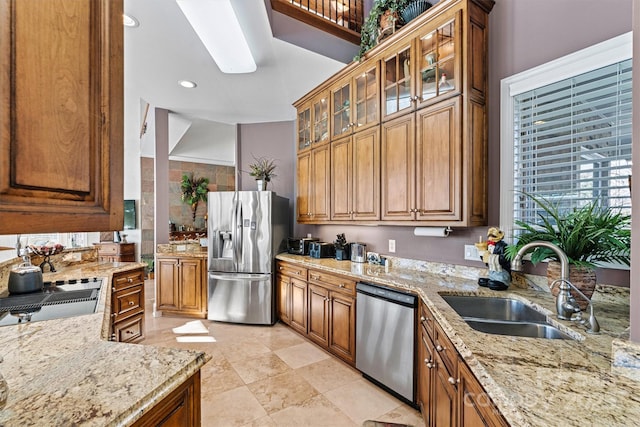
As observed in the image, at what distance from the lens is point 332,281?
285 cm

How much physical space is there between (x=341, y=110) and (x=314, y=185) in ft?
3.01

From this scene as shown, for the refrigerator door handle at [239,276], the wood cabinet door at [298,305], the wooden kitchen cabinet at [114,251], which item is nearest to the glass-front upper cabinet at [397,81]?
the wood cabinet door at [298,305]

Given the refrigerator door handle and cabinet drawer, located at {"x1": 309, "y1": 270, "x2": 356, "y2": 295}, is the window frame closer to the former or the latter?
cabinet drawer, located at {"x1": 309, "y1": 270, "x2": 356, "y2": 295}

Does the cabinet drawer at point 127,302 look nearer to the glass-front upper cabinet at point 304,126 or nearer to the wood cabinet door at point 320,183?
the wood cabinet door at point 320,183

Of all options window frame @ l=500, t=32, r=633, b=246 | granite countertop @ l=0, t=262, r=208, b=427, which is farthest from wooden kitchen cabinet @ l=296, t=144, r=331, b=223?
granite countertop @ l=0, t=262, r=208, b=427

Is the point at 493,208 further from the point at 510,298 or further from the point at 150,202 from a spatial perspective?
the point at 150,202

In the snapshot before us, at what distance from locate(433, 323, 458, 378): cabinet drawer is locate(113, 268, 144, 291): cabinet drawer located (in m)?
2.66

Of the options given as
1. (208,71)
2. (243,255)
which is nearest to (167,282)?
(243,255)

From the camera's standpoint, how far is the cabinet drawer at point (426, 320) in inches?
67.1

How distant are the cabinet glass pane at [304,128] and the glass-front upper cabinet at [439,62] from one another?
66.0 inches

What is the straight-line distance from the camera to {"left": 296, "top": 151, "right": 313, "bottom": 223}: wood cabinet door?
3689 mm

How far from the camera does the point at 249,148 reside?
4852mm

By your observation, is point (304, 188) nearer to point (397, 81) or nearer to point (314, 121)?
point (314, 121)

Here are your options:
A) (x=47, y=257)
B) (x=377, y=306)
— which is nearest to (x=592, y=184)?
(x=377, y=306)
